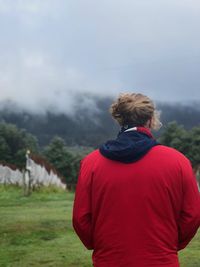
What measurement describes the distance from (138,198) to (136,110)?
52cm

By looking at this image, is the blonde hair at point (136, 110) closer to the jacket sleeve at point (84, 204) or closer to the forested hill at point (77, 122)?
the jacket sleeve at point (84, 204)

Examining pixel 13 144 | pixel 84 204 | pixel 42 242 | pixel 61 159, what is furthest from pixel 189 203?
pixel 61 159

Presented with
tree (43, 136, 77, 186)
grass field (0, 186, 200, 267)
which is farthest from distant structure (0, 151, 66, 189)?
tree (43, 136, 77, 186)

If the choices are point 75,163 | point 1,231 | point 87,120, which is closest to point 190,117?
point 87,120

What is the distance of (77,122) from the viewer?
99375 millimetres

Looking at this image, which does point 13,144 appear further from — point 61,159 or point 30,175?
point 30,175

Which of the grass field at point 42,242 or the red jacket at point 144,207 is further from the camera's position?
the grass field at point 42,242

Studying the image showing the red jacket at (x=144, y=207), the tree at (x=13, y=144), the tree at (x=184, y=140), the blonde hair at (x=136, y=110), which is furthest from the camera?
the tree at (x=184, y=140)

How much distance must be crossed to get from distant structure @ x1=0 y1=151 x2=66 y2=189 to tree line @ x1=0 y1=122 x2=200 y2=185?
837cm

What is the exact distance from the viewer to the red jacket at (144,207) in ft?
12.5

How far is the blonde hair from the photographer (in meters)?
3.94

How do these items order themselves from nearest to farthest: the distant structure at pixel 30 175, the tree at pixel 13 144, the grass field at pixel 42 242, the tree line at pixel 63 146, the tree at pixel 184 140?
the grass field at pixel 42 242 < the distant structure at pixel 30 175 < the tree at pixel 13 144 < the tree line at pixel 63 146 < the tree at pixel 184 140

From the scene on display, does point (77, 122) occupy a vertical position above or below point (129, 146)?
below

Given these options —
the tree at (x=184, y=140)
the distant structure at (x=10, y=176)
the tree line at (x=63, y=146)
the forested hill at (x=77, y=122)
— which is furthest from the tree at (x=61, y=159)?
the forested hill at (x=77, y=122)
